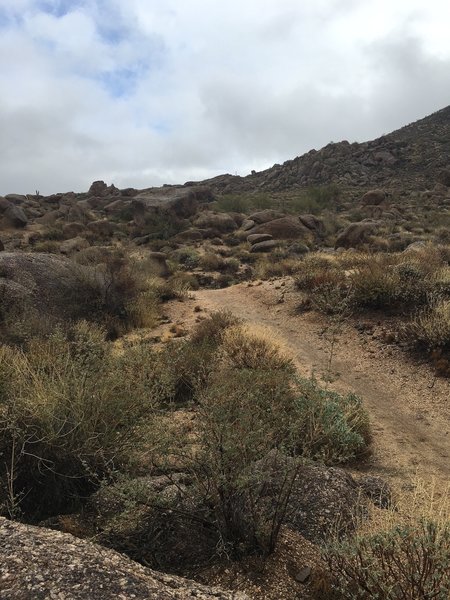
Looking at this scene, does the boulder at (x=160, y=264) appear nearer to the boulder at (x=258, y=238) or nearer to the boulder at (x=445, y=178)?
the boulder at (x=258, y=238)

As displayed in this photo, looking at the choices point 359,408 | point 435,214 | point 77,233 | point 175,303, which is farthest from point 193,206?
point 359,408

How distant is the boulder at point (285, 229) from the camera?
1067 inches

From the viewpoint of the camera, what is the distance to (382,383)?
333 inches

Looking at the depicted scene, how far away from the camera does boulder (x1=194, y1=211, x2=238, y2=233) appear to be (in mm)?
30859

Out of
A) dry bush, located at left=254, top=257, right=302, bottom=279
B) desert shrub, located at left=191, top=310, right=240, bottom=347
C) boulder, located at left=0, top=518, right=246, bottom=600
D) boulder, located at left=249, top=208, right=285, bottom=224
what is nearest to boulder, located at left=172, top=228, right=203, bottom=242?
boulder, located at left=249, top=208, right=285, bottom=224

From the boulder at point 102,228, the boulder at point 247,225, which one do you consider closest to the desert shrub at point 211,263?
the boulder at point 247,225

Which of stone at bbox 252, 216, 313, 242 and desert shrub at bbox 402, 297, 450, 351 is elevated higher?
stone at bbox 252, 216, 313, 242

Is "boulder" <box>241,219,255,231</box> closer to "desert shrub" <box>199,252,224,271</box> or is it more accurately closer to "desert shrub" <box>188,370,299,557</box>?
"desert shrub" <box>199,252,224,271</box>

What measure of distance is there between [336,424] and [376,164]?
56.8 metres

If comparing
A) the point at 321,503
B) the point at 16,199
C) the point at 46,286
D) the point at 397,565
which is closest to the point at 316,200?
the point at 16,199

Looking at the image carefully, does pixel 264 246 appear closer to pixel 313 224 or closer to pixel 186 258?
pixel 186 258

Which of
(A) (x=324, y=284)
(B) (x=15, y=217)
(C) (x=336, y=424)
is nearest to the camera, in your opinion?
(C) (x=336, y=424)

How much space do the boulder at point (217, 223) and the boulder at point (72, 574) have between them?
2849 centimetres

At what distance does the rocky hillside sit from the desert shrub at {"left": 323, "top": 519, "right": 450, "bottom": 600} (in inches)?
1937
